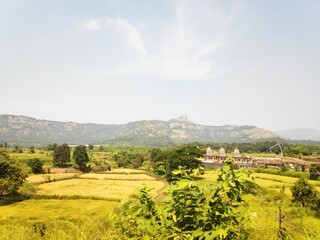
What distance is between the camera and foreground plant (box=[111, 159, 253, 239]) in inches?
150

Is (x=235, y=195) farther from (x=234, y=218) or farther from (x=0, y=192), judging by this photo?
(x=0, y=192)

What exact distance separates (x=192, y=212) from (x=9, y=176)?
176 ft

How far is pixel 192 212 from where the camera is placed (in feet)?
13.9

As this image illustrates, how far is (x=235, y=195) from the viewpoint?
381 centimetres

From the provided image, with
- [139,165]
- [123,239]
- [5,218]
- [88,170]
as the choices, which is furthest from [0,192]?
[139,165]

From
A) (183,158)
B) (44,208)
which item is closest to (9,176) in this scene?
(44,208)

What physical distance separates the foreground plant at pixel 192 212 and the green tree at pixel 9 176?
50.9 m

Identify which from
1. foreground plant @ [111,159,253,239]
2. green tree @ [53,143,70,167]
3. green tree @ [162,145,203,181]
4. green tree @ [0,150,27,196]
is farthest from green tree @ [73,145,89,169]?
foreground plant @ [111,159,253,239]

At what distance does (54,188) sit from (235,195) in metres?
64.1

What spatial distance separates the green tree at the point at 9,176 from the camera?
47344mm

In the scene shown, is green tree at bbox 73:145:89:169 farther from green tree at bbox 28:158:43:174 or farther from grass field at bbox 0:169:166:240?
grass field at bbox 0:169:166:240

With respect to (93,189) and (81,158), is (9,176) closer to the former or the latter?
(93,189)

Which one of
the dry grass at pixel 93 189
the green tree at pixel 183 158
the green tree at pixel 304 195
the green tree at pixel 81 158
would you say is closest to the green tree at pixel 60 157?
the green tree at pixel 81 158

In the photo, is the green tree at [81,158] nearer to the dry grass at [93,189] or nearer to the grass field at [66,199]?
the grass field at [66,199]
